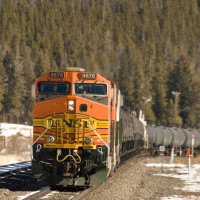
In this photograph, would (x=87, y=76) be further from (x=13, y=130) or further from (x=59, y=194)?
(x=13, y=130)

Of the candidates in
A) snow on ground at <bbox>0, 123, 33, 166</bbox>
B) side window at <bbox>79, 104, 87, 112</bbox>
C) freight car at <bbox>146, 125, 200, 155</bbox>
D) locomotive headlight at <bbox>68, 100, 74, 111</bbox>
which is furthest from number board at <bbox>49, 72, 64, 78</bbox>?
freight car at <bbox>146, 125, 200, 155</bbox>

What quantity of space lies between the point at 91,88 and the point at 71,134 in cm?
170

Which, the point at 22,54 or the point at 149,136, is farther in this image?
the point at 22,54

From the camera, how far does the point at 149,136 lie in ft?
159

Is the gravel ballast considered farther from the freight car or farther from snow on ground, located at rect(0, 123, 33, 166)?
the freight car

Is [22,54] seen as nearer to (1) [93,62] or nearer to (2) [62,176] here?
(1) [93,62]

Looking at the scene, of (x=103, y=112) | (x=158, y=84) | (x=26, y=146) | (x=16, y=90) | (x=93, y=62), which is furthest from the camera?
(x=158, y=84)

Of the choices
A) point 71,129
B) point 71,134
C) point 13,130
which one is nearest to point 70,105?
point 71,129

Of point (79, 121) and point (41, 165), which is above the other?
point (79, 121)

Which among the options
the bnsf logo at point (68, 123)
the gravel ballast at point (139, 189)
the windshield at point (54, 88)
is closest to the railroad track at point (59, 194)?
Answer: the gravel ballast at point (139, 189)

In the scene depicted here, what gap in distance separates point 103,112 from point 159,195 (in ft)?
10.2

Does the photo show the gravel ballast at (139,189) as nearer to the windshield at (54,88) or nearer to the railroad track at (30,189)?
the railroad track at (30,189)

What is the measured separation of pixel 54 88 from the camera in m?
17.4

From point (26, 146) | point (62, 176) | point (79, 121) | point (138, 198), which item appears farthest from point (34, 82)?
point (26, 146)
